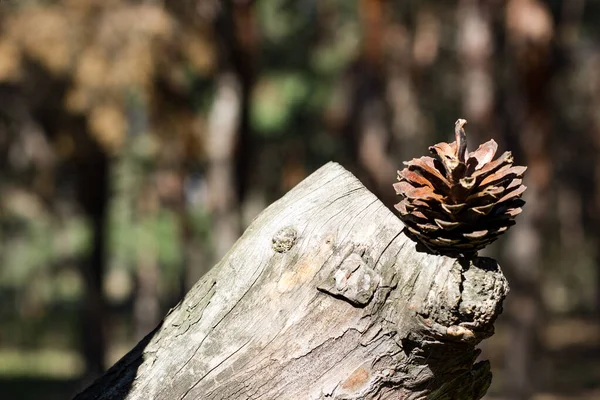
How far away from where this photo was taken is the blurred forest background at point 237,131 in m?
10.4

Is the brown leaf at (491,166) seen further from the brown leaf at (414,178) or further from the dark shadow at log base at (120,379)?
the dark shadow at log base at (120,379)

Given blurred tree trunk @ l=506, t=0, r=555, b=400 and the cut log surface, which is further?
blurred tree trunk @ l=506, t=0, r=555, b=400

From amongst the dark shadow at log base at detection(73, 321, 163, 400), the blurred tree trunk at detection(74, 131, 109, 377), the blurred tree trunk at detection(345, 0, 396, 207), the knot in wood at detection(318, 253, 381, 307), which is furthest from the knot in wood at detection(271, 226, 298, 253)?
the blurred tree trunk at detection(74, 131, 109, 377)

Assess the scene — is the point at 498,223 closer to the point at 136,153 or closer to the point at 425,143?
the point at 136,153

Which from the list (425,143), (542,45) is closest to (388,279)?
(542,45)

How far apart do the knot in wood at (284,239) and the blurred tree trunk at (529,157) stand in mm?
8491

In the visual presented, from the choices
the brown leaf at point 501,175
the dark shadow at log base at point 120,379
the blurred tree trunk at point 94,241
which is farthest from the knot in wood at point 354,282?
the blurred tree trunk at point 94,241

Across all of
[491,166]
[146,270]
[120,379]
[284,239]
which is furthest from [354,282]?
[146,270]

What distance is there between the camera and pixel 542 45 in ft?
32.3

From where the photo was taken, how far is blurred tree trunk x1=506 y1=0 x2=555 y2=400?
9998mm

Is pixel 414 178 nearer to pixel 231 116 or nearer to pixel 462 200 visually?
pixel 462 200

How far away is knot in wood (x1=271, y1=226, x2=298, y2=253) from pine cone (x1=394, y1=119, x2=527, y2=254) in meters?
0.22

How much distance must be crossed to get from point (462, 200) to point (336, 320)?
1.08 feet

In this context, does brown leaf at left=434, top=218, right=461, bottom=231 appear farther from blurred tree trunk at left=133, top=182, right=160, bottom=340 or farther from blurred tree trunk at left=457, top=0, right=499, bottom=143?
blurred tree trunk at left=133, top=182, right=160, bottom=340
